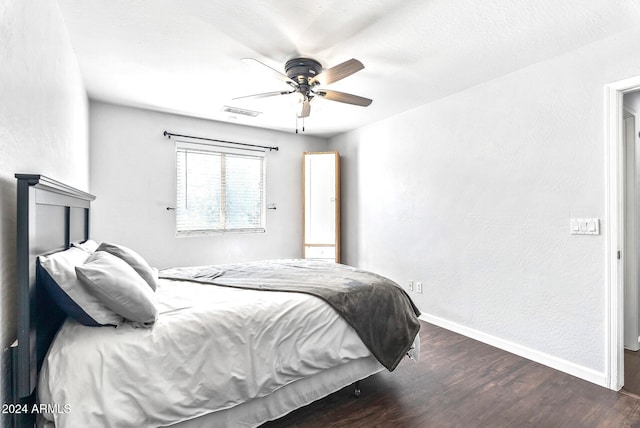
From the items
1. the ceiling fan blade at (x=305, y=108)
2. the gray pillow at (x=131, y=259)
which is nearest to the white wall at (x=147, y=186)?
the gray pillow at (x=131, y=259)

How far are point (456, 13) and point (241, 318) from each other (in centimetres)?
231

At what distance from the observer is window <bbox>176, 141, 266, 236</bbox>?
4.18 meters

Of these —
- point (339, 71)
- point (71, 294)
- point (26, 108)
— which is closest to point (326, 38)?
point (339, 71)

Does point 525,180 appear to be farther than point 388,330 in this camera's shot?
Yes

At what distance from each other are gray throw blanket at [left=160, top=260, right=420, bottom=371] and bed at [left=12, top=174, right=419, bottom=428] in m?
0.01

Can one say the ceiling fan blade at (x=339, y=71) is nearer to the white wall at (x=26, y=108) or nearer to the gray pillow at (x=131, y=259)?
the white wall at (x=26, y=108)

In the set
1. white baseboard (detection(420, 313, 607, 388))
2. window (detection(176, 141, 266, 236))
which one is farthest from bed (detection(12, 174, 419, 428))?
window (detection(176, 141, 266, 236))

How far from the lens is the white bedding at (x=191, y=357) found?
4.27ft

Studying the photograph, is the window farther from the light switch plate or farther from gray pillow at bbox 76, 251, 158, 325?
the light switch plate

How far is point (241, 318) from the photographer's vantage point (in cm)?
174

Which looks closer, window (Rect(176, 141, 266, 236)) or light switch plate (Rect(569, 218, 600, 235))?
light switch plate (Rect(569, 218, 600, 235))

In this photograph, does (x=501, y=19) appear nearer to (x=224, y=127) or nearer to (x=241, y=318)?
(x=241, y=318)

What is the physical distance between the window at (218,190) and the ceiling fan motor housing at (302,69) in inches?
85.8

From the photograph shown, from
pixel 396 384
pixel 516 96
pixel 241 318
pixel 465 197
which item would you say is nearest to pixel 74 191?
pixel 241 318
